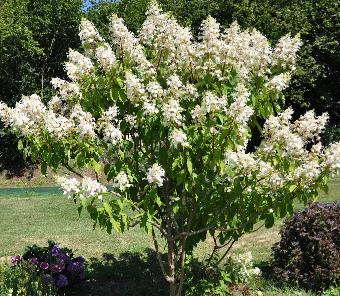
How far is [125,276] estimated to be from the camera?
7703 mm

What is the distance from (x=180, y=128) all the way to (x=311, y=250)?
12.3ft

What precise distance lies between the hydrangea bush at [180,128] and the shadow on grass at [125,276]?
6.64 ft

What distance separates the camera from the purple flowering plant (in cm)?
666

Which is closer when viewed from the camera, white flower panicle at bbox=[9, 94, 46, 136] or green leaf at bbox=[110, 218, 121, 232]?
green leaf at bbox=[110, 218, 121, 232]

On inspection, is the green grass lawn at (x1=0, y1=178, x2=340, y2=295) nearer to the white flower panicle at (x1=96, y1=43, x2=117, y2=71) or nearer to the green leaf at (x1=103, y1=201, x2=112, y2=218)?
the green leaf at (x1=103, y1=201, x2=112, y2=218)

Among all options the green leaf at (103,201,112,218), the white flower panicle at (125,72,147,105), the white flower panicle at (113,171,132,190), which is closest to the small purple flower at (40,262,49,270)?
the white flower panicle at (113,171,132,190)

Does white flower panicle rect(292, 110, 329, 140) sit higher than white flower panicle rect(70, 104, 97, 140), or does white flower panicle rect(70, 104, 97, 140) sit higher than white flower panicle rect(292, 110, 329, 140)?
white flower panicle rect(70, 104, 97, 140)

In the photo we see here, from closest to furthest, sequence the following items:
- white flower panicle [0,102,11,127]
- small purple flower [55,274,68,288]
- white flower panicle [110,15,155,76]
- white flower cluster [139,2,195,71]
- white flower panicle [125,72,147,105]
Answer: white flower panicle [125,72,147,105] < white flower panicle [0,102,11,127] < white flower panicle [110,15,155,76] < white flower cluster [139,2,195,71] < small purple flower [55,274,68,288]

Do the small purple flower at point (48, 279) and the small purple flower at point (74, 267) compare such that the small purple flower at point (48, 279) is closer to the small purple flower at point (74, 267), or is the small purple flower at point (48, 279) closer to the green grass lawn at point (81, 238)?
the small purple flower at point (74, 267)

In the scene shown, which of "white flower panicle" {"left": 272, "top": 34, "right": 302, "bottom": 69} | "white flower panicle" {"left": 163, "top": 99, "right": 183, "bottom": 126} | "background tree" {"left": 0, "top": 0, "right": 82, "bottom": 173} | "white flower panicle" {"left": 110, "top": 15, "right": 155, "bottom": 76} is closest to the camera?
"white flower panicle" {"left": 163, "top": 99, "right": 183, "bottom": 126}

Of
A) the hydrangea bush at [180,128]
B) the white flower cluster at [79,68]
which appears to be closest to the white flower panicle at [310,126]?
the hydrangea bush at [180,128]

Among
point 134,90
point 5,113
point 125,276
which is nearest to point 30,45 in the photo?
point 125,276

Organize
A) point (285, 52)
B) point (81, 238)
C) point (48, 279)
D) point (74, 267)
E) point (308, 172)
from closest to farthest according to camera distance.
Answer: point (308, 172) < point (285, 52) < point (48, 279) < point (74, 267) < point (81, 238)

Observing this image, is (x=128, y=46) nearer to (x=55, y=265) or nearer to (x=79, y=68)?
(x=79, y=68)
